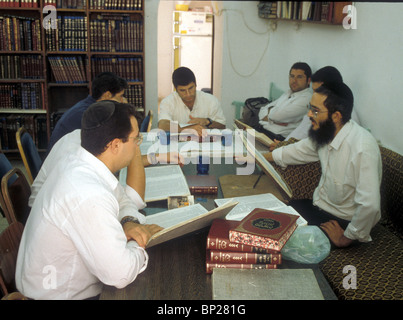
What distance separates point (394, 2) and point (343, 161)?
3.87 ft

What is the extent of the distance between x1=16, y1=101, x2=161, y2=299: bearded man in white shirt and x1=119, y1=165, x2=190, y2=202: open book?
1.39ft

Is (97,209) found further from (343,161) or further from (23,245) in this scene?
(343,161)

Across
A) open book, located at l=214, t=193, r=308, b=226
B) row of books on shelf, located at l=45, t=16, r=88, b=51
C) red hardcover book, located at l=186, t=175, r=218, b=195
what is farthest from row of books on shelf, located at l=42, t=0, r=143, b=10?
open book, located at l=214, t=193, r=308, b=226

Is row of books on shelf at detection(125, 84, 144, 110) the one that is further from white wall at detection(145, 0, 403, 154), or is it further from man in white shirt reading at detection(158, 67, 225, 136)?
man in white shirt reading at detection(158, 67, 225, 136)

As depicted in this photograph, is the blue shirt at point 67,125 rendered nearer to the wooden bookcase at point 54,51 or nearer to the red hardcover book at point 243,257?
the red hardcover book at point 243,257

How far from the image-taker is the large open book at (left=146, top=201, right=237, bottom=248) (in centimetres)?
137

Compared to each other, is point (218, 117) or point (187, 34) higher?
point (187, 34)

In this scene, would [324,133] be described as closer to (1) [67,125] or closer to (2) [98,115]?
(2) [98,115]

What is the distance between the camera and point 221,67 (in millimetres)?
5629

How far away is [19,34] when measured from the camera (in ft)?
15.0

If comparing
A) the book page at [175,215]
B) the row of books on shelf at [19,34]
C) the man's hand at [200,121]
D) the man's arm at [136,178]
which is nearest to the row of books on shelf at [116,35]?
the row of books on shelf at [19,34]

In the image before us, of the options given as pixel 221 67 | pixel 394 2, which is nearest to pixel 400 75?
pixel 394 2

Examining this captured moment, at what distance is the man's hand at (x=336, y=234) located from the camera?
2111 mm

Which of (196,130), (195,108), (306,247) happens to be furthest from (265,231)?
(195,108)
